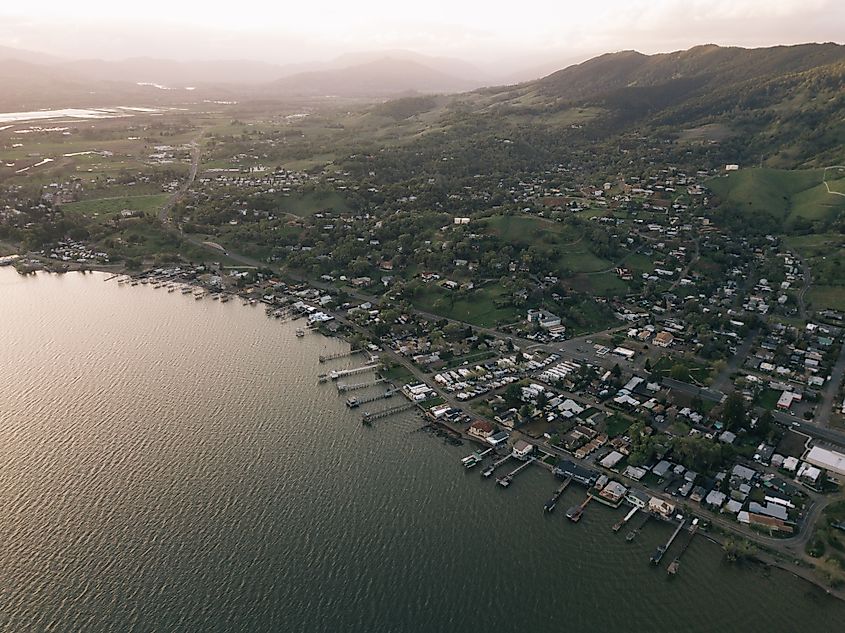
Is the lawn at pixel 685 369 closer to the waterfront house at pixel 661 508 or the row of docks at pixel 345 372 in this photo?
the waterfront house at pixel 661 508

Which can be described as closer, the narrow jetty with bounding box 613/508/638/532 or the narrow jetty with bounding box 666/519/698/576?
the narrow jetty with bounding box 666/519/698/576

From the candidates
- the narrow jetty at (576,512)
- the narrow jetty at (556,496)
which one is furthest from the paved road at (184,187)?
the narrow jetty at (576,512)

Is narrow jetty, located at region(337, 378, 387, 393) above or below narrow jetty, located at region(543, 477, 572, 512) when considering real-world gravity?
below

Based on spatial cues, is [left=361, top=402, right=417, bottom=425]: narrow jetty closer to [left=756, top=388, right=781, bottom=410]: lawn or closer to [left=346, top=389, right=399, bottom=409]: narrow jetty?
[left=346, top=389, right=399, bottom=409]: narrow jetty

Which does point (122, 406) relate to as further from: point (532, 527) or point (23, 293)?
point (23, 293)

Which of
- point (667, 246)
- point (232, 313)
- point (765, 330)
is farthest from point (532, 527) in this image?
point (667, 246)

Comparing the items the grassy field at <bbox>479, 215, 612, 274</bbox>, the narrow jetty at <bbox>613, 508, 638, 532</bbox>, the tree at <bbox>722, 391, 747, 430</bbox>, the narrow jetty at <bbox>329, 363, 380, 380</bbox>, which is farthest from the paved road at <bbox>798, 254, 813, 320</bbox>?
the narrow jetty at <bbox>329, 363, 380, 380</bbox>
